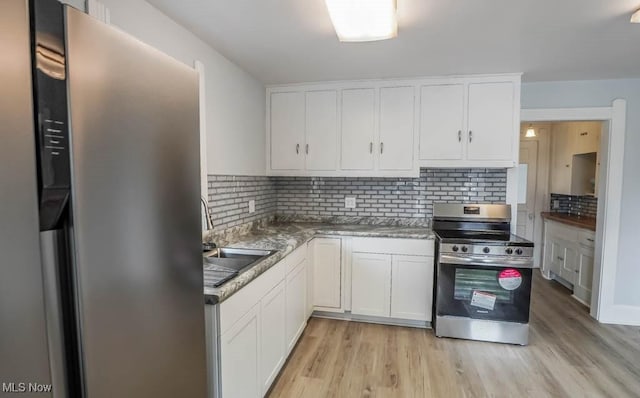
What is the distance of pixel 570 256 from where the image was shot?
161 inches

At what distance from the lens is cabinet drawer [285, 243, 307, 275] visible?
243 centimetres

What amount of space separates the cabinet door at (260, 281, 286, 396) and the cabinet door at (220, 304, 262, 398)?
0.25 ft

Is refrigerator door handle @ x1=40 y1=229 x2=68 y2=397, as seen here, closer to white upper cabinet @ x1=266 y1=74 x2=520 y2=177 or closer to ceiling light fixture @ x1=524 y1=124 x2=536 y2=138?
white upper cabinet @ x1=266 y1=74 x2=520 y2=177

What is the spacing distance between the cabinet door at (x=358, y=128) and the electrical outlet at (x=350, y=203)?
0.42 metres

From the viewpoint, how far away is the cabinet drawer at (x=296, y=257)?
2.43 metres

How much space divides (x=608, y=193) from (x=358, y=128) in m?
2.42

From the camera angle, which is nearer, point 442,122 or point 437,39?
point 437,39

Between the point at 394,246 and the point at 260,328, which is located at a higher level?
→ the point at 394,246

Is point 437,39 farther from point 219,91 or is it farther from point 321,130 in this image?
point 219,91

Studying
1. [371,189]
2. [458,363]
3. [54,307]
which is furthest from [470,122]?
[54,307]

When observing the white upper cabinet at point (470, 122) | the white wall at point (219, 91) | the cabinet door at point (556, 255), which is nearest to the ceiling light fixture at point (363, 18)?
the white wall at point (219, 91)

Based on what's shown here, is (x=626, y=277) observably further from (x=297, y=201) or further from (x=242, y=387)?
(x=242, y=387)

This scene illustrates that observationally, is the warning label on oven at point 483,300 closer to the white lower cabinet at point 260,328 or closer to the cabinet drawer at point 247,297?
the white lower cabinet at point 260,328

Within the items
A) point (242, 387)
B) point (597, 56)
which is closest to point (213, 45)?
point (242, 387)
